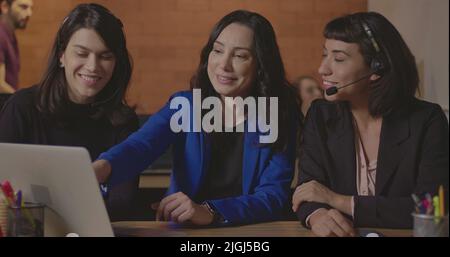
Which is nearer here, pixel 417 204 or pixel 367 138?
pixel 417 204

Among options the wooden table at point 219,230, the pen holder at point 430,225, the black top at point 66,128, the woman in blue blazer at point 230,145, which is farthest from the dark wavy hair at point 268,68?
the pen holder at point 430,225

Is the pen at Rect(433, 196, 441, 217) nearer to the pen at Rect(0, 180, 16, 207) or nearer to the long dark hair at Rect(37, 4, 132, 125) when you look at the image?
the long dark hair at Rect(37, 4, 132, 125)

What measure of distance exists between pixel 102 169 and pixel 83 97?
8.8 inches

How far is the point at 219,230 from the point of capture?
198 centimetres

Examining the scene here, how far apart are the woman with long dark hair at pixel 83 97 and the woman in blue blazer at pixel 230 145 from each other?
64mm

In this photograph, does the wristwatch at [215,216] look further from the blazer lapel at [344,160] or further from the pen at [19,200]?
the pen at [19,200]

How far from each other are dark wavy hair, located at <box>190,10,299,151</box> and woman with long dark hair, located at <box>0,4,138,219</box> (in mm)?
273

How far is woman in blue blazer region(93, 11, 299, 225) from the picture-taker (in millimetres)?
2045

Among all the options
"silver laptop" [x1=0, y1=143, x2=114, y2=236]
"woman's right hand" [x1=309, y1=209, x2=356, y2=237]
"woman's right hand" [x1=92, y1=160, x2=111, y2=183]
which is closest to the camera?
"silver laptop" [x1=0, y1=143, x2=114, y2=236]

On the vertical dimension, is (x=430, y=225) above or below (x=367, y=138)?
below

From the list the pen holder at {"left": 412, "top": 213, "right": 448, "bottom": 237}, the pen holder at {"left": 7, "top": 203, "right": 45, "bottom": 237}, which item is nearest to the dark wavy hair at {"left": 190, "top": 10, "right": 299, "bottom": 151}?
the pen holder at {"left": 412, "top": 213, "right": 448, "bottom": 237}

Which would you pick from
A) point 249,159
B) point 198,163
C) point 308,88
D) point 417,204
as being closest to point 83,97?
point 198,163

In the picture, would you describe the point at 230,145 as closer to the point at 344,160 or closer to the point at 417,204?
the point at 344,160
